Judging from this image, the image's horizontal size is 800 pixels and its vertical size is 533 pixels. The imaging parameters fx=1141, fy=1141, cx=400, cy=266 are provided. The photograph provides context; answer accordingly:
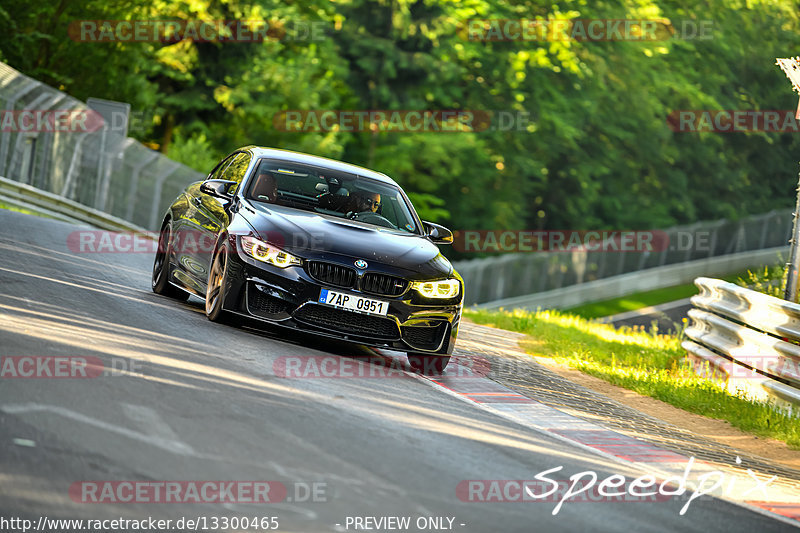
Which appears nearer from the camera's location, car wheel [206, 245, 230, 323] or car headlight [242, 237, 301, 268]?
car headlight [242, 237, 301, 268]

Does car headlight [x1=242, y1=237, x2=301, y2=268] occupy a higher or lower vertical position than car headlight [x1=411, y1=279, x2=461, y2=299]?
higher

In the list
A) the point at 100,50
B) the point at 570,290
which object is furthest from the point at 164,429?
the point at 570,290

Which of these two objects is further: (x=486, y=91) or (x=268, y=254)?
(x=486, y=91)

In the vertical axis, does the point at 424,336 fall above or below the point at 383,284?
below

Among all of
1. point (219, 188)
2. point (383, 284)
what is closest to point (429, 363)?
point (383, 284)

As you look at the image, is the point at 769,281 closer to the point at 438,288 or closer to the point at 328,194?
the point at 328,194

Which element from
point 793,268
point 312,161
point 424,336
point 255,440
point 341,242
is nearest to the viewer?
point 255,440

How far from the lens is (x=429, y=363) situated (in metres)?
10.6

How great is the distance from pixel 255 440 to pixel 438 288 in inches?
154

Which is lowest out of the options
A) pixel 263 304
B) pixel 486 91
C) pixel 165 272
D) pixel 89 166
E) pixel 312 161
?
pixel 89 166

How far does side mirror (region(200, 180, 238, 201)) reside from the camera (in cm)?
1095

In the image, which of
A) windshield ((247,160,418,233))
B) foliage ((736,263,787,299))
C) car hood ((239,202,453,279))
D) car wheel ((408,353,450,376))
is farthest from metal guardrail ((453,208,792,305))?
car hood ((239,202,453,279))

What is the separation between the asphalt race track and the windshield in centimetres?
155

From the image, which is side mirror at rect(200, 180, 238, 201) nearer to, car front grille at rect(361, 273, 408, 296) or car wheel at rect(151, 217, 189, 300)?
car wheel at rect(151, 217, 189, 300)
